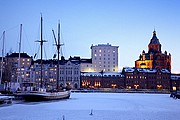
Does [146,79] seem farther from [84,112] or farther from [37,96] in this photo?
[84,112]

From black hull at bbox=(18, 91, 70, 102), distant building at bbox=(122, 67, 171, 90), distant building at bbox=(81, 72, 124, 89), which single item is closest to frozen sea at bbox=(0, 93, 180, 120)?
black hull at bbox=(18, 91, 70, 102)

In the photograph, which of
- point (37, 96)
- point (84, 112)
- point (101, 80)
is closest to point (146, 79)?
point (101, 80)

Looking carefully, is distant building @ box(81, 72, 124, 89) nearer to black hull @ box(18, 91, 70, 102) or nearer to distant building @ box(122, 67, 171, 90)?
distant building @ box(122, 67, 171, 90)

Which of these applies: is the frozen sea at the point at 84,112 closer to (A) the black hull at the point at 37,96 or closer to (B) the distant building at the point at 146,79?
(A) the black hull at the point at 37,96

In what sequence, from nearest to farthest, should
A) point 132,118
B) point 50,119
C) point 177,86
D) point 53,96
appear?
point 50,119, point 132,118, point 53,96, point 177,86

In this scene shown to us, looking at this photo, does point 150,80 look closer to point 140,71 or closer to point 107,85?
point 140,71

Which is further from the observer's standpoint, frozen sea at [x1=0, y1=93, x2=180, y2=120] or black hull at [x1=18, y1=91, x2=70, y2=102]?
black hull at [x1=18, y1=91, x2=70, y2=102]

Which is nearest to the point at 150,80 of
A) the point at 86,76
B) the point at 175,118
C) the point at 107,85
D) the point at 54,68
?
the point at 107,85

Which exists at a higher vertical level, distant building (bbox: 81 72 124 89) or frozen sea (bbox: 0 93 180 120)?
distant building (bbox: 81 72 124 89)

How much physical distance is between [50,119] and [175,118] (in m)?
15.2

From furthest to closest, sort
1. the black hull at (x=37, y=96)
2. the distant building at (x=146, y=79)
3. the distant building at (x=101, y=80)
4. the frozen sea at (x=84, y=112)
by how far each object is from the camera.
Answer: the distant building at (x=146, y=79), the distant building at (x=101, y=80), the black hull at (x=37, y=96), the frozen sea at (x=84, y=112)

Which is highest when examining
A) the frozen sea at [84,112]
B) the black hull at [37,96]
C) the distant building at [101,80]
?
the distant building at [101,80]

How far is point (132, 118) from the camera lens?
1455 inches

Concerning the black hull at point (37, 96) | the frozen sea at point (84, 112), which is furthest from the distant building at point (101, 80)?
the frozen sea at point (84, 112)
